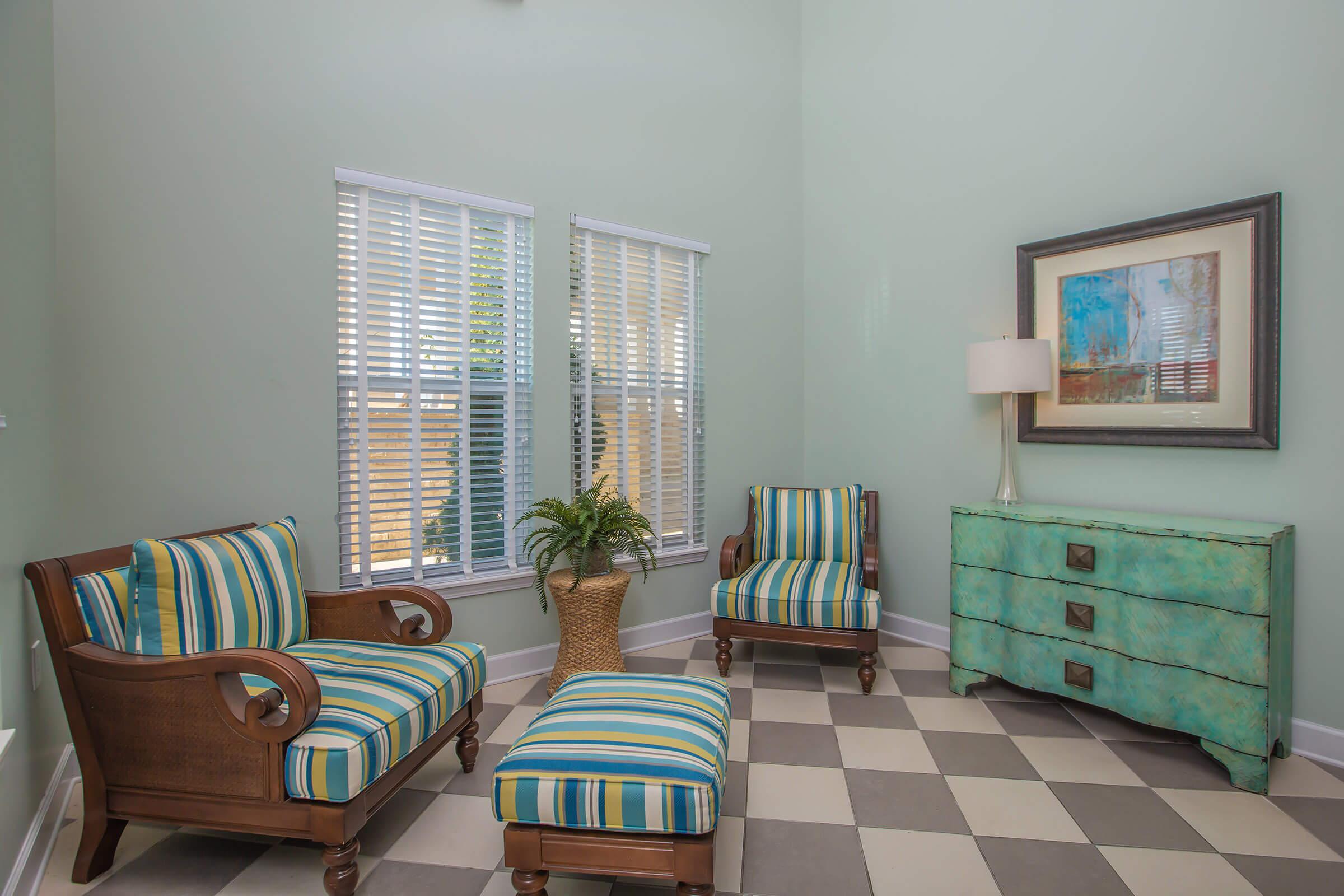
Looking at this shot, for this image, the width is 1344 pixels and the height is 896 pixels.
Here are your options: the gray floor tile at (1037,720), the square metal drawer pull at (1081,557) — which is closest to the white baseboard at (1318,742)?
the gray floor tile at (1037,720)

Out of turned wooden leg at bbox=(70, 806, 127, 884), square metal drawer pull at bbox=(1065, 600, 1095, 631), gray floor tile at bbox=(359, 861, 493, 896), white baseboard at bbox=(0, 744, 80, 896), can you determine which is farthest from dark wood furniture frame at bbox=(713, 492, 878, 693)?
white baseboard at bbox=(0, 744, 80, 896)

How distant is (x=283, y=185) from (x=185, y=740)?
6.60 ft

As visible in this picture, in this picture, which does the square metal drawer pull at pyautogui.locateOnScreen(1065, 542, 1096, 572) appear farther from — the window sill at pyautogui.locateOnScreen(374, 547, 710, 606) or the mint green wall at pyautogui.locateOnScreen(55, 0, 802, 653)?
the window sill at pyautogui.locateOnScreen(374, 547, 710, 606)

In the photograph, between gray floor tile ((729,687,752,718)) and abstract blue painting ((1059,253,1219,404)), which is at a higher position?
abstract blue painting ((1059,253,1219,404))

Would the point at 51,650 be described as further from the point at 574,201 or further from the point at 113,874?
the point at 574,201

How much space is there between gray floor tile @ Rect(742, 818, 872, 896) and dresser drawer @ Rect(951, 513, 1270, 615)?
1.41m

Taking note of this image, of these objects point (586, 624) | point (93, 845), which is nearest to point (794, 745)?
point (586, 624)

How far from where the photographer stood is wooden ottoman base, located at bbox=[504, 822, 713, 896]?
57.9 inches

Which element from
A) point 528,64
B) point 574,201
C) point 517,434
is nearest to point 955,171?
point 574,201

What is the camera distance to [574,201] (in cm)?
324

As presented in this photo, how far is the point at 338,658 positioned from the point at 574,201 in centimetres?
237

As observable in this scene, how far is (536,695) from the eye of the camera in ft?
9.61

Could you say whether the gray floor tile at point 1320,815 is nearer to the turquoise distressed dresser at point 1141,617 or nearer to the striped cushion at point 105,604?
the turquoise distressed dresser at point 1141,617

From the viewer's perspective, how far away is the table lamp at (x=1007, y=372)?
112 inches
